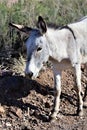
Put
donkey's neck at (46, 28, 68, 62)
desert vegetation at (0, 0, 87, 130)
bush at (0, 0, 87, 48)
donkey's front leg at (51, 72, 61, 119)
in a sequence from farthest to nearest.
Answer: bush at (0, 0, 87, 48) < donkey's front leg at (51, 72, 61, 119) < desert vegetation at (0, 0, 87, 130) < donkey's neck at (46, 28, 68, 62)

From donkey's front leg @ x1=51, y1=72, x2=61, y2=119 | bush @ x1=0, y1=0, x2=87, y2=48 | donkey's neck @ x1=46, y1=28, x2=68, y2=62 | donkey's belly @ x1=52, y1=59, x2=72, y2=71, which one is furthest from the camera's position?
bush @ x1=0, y1=0, x2=87, y2=48

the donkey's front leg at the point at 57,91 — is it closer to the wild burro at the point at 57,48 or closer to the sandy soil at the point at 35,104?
the wild burro at the point at 57,48

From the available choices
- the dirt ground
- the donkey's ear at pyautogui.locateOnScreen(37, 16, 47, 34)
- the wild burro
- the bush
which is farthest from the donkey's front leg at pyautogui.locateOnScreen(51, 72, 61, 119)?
the bush

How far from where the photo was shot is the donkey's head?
546cm

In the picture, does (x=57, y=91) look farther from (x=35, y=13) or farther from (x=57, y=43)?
(x=35, y=13)

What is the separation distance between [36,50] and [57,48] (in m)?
0.42

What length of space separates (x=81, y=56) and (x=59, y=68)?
0.36m

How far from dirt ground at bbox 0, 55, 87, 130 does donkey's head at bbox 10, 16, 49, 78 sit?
2.96 feet

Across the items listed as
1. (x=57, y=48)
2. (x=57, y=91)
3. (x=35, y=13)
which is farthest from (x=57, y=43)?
(x=35, y=13)

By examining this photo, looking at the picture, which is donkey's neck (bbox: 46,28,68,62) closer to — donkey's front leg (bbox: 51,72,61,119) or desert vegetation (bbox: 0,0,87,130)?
donkey's front leg (bbox: 51,72,61,119)

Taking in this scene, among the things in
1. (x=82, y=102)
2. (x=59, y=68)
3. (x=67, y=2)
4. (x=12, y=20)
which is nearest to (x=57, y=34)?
(x=59, y=68)

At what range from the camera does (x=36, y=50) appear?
18.0ft

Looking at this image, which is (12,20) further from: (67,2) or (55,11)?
(67,2)

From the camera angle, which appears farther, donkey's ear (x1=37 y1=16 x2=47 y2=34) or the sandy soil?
the sandy soil
